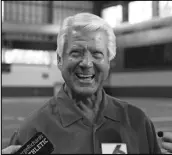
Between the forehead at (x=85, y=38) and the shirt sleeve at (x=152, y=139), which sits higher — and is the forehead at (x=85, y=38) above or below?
above

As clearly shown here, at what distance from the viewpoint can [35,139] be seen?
2.18 ft

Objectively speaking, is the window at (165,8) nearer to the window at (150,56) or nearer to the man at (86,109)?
the window at (150,56)

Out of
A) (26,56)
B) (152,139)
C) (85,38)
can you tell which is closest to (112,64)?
(26,56)

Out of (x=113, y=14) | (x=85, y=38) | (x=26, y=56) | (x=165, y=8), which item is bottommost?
(x=85, y=38)

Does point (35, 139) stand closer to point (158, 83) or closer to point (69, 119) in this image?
point (69, 119)

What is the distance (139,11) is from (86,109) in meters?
6.62

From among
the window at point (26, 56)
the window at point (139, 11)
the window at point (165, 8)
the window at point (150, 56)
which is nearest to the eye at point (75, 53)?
the window at point (165, 8)

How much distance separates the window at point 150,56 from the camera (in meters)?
6.54

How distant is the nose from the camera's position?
2.27 feet

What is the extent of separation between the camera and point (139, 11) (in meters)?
7.09

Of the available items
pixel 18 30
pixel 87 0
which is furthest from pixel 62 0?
pixel 18 30

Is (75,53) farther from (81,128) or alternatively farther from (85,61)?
(81,128)

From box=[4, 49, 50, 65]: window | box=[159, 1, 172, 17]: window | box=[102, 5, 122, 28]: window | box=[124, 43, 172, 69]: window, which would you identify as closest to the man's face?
box=[159, 1, 172, 17]: window

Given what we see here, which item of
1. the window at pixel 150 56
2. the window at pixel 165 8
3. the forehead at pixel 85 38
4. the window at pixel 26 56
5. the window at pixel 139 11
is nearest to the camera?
the forehead at pixel 85 38
